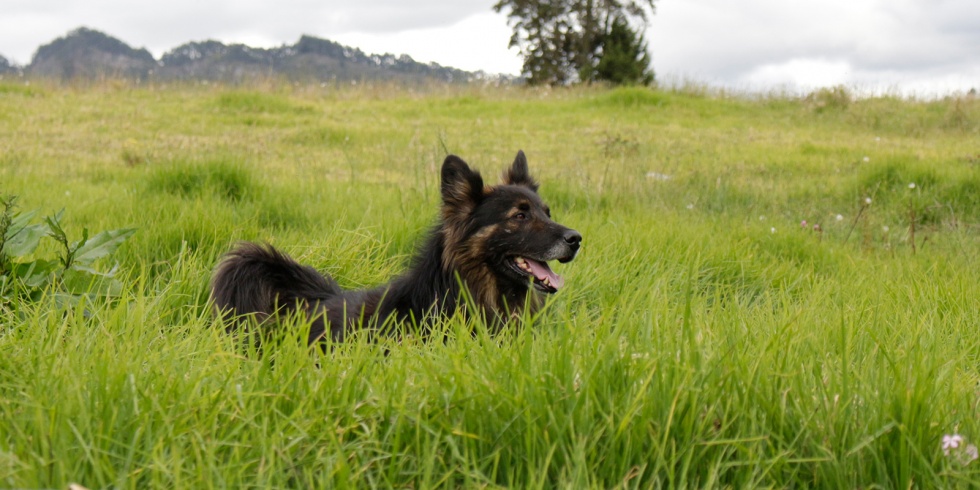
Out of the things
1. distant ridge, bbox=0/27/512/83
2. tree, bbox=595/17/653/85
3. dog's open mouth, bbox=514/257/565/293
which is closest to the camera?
dog's open mouth, bbox=514/257/565/293

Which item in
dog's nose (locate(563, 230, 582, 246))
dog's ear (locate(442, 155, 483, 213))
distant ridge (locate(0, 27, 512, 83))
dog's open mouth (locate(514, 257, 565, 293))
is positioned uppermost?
distant ridge (locate(0, 27, 512, 83))

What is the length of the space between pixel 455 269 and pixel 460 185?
46 cm

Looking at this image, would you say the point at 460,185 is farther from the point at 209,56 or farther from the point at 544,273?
the point at 209,56

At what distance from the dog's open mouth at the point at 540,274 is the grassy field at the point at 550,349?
19 cm

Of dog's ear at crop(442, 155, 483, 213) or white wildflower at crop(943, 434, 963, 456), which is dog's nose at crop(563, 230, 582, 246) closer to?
dog's ear at crop(442, 155, 483, 213)

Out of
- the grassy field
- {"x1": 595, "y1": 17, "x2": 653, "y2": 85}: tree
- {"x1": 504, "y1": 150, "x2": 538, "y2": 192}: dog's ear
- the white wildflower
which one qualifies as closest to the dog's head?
the grassy field

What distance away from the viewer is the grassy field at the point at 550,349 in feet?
5.65

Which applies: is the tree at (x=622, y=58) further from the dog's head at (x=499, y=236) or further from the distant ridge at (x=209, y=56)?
the distant ridge at (x=209, y=56)

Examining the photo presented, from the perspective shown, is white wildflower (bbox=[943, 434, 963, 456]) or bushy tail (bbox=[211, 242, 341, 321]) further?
bushy tail (bbox=[211, 242, 341, 321])

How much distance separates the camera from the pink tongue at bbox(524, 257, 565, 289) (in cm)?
368

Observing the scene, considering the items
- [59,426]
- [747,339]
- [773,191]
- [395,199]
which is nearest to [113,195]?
[395,199]

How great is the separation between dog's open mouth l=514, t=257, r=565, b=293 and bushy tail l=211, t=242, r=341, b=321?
3.41 feet

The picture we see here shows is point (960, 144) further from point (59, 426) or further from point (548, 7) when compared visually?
point (548, 7)

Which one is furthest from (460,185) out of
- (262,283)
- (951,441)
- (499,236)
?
(951,441)
